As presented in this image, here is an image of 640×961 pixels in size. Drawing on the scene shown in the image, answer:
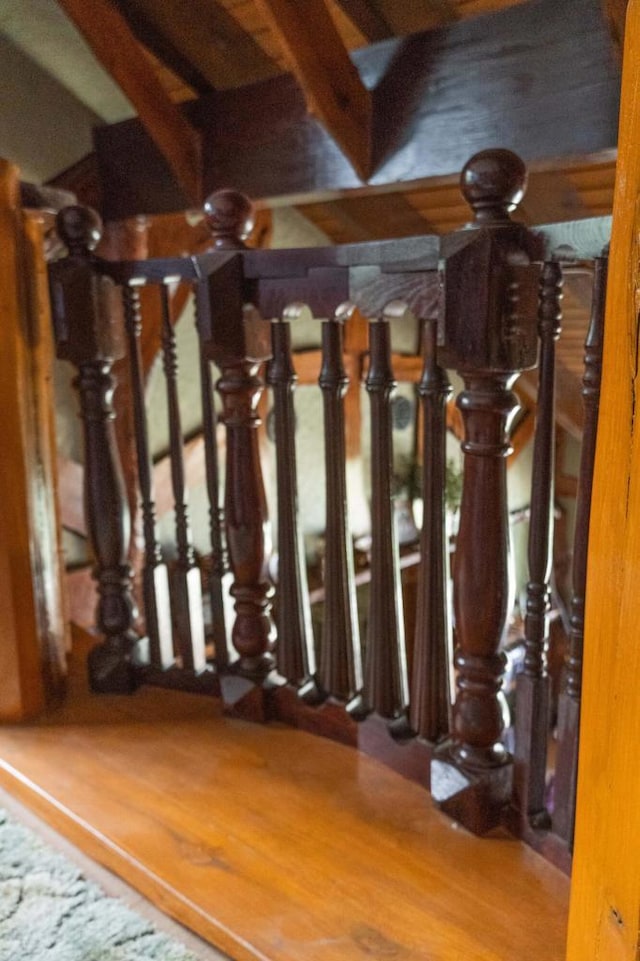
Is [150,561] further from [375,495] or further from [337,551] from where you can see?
[375,495]

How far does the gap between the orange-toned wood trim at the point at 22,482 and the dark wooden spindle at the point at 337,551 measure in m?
0.54

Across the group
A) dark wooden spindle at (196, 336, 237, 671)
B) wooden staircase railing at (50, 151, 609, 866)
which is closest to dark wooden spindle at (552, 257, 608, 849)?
wooden staircase railing at (50, 151, 609, 866)

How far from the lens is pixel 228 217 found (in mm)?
1177

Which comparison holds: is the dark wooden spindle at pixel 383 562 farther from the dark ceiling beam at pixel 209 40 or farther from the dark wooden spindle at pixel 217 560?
the dark ceiling beam at pixel 209 40

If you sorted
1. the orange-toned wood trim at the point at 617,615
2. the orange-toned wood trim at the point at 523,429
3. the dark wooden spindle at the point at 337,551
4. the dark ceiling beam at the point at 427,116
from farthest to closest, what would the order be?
the orange-toned wood trim at the point at 523,429, the dark ceiling beam at the point at 427,116, the dark wooden spindle at the point at 337,551, the orange-toned wood trim at the point at 617,615

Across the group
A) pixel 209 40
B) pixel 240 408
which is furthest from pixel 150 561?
pixel 209 40

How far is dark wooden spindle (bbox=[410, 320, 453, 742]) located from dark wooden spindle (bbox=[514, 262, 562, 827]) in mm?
124

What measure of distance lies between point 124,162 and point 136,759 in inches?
74.8

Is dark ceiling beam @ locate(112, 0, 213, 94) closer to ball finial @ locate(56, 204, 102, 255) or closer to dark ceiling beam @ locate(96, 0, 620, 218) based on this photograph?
dark ceiling beam @ locate(96, 0, 620, 218)

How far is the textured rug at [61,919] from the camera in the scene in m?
0.93

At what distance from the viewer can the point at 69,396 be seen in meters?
2.51

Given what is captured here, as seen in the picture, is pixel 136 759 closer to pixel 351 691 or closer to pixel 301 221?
pixel 351 691

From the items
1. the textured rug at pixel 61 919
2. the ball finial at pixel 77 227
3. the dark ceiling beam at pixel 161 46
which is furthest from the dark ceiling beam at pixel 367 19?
→ the textured rug at pixel 61 919

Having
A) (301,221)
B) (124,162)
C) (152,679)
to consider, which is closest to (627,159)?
(152,679)
